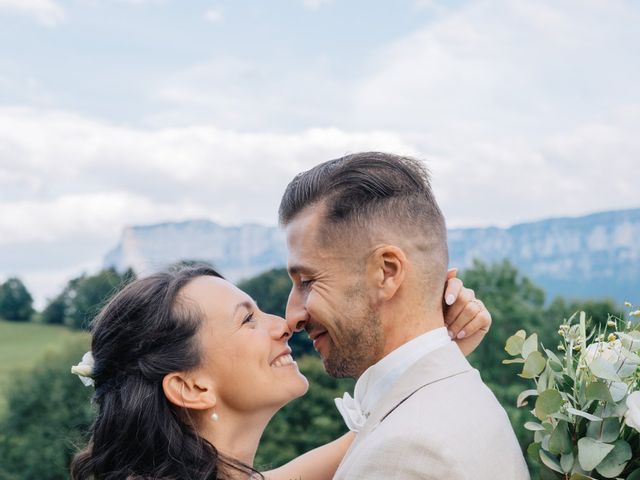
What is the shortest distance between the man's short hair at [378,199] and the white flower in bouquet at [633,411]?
1.03 meters

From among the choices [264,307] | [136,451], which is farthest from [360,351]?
[264,307]

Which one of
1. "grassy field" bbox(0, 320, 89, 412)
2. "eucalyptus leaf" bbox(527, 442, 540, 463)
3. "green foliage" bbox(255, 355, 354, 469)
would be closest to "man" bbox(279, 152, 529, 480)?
"eucalyptus leaf" bbox(527, 442, 540, 463)

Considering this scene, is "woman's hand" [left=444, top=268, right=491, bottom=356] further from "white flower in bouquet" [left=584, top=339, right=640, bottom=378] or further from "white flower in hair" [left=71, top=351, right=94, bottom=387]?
"white flower in hair" [left=71, top=351, right=94, bottom=387]

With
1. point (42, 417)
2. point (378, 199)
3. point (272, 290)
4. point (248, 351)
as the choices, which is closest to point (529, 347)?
point (378, 199)

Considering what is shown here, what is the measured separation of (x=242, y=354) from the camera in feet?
14.4

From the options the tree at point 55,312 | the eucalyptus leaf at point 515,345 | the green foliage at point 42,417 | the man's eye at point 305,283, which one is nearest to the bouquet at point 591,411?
the eucalyptus leaf at point 515,345

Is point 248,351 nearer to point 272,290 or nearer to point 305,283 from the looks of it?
point 305,283

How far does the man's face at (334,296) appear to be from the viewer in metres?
3.96

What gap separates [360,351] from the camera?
13.1ft

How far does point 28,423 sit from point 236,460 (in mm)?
49811

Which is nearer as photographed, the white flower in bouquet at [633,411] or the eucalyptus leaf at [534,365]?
the white flower in bouquet at [633,411]

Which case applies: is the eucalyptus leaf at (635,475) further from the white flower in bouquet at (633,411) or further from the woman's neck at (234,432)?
the woman's neck at (234,432)

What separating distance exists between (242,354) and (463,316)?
1138 millimetres

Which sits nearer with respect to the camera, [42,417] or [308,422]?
[308,422]
